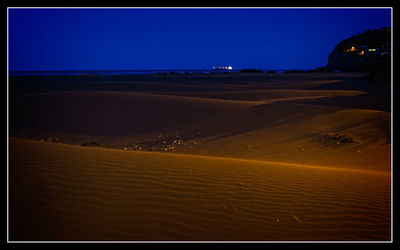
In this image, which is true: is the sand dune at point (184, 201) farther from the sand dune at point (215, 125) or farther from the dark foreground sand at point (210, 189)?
the sand dune at point (215, 125)

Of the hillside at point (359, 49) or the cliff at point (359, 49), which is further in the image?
the cliff at point (359, 49)

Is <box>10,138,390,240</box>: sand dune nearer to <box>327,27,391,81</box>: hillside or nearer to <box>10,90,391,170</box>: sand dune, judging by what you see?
<box>10,90,391,170</box>: sand dune

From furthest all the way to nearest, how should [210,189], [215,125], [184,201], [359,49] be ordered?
[359,49]
[215,125]
[210,189]
[184,201]

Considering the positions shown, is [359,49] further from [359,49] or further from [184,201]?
[184,201]

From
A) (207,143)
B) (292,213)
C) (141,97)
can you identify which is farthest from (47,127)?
(292,213)

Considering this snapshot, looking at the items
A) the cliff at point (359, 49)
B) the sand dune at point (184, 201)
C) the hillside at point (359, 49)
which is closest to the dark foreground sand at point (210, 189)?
the sand dune at point (184, 201)

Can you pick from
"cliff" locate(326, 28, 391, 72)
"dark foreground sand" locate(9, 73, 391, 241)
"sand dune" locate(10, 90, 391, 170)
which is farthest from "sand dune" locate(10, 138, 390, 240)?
"cliff" locate(326, 28, 391, 72)

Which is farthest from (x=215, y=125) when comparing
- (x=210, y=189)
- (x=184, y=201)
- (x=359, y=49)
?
(x=359, y=49)

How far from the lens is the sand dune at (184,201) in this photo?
9.53 ft

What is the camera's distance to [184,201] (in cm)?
347

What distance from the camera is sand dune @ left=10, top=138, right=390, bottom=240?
290 cm

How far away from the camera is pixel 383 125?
8883 millimetres
